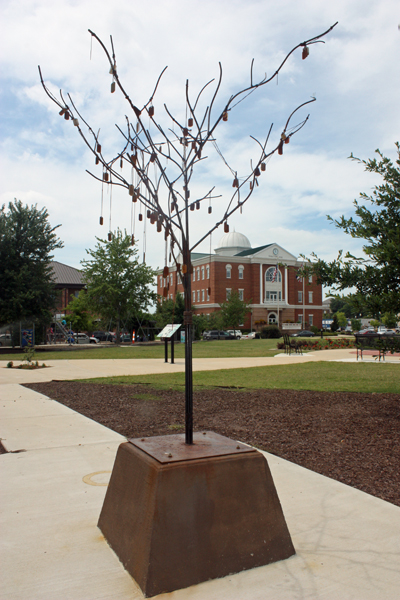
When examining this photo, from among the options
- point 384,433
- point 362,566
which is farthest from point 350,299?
point 362,566

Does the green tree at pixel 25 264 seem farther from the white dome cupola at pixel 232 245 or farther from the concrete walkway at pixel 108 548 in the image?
the white dome cupola at pixel 232 245

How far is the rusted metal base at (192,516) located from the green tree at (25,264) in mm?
29224

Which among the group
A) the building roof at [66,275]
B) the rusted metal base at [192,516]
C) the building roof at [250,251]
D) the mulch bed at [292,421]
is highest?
the building roof at [250,251]

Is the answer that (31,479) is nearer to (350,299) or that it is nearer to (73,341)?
(350,299)

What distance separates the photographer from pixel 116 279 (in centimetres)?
4381

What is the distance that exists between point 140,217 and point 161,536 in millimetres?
2216

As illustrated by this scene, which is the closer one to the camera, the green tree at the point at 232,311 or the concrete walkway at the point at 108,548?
the concrete walkway at the point at 108,548

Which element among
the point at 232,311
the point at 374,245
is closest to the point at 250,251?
the point at 232,311

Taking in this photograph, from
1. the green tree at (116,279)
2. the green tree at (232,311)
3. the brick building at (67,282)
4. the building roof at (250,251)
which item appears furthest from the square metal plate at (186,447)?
the building roof at (250,251)

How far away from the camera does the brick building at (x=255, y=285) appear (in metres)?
77.5

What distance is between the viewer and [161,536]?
271 centimetres

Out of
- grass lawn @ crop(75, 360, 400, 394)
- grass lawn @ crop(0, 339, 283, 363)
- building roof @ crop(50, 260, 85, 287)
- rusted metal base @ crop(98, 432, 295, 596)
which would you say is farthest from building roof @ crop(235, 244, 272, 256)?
rusted metal base @ crop(98, 432, 295, 596)

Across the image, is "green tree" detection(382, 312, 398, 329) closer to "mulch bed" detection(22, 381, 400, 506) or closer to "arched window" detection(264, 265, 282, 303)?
"mulch bed" detection(22, 381, 400, 506)

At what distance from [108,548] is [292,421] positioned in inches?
171
